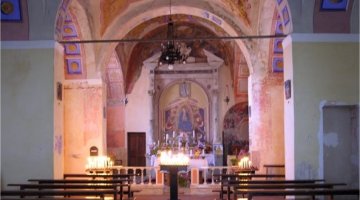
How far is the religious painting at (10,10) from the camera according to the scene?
9805 millimetres

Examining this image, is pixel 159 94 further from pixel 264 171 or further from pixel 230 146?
pixel 264 171

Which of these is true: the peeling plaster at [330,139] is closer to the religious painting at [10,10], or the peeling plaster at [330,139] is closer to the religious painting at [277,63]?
the religious painting at [277,63]

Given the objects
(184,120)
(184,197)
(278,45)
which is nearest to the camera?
(184,197)

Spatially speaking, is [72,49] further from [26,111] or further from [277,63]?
[277,63]

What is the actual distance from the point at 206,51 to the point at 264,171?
7.89 metres

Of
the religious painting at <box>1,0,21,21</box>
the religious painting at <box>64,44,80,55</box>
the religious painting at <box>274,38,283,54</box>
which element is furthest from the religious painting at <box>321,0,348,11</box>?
the religious painting at <box>64,44,80,55</box>

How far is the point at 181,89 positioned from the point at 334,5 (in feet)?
39.4

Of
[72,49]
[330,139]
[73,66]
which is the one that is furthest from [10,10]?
[330,139]

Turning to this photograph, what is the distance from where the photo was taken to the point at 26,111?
9914mm

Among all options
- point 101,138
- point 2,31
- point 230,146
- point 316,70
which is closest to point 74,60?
point 101,138

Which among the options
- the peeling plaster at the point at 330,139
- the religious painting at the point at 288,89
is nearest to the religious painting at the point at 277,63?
the religious painting at the point at 288,89

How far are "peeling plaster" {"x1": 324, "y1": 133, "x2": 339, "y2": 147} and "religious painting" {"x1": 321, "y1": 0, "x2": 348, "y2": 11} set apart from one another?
2.44m

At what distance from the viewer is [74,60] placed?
46.3 feet

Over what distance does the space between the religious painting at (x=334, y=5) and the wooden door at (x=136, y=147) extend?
12.5 meters
